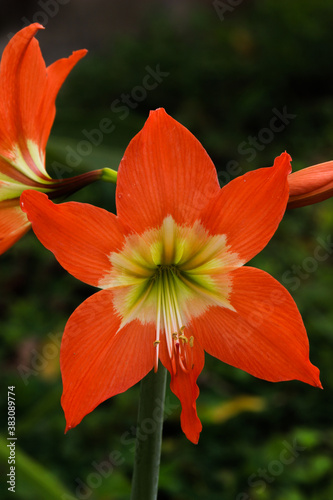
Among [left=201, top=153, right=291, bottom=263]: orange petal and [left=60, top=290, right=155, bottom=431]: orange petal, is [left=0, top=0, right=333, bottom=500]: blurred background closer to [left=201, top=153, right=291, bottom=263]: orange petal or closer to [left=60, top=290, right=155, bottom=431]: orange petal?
[left=60, top=290, right=155, bottom=431]: orange petal

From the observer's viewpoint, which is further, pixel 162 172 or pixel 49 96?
pixel 49 96

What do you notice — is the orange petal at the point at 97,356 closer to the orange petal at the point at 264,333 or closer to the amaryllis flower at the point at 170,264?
the amaryllis flower at the point at 170,264

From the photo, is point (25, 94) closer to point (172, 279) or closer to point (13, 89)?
point (13, 89)

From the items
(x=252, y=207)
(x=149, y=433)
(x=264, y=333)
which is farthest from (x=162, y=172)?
(x=149, y=433)

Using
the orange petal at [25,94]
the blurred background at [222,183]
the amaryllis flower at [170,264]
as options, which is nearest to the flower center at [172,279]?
the amaryllis flower at [170,264]

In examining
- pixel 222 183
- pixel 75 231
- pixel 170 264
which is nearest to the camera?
pixel 75 231

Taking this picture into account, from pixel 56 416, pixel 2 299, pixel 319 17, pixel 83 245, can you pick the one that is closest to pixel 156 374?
pixel 83 245
